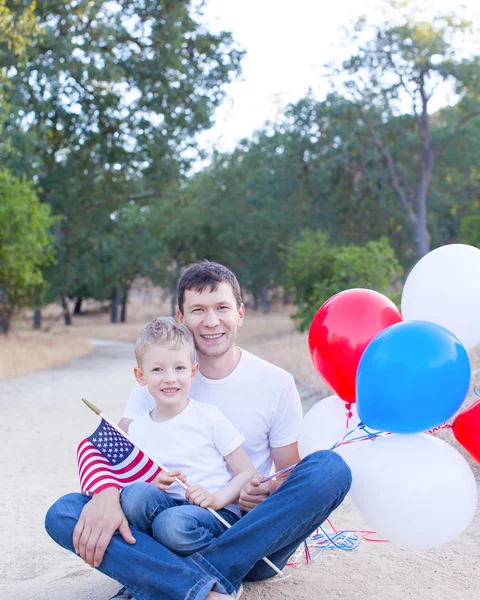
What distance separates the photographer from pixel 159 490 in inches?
111

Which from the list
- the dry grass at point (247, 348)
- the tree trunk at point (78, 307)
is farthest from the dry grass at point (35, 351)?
the tree trunk at point (78, 307)

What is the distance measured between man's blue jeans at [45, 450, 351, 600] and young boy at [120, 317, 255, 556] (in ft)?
0.45

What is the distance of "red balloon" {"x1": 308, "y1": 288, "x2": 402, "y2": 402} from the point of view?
3031 mm

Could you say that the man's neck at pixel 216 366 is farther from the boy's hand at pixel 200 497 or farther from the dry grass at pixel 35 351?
the dry grass at pixel 35 351

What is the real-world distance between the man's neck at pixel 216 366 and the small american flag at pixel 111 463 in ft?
1.79

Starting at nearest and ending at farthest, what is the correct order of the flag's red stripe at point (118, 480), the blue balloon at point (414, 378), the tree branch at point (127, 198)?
the blue balloon at point (414, 378), the flag's red stripe at point (118, 480), the tree branch at point (127, 198)

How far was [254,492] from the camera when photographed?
9.44ft

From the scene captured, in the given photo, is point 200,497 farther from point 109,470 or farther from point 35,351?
point 35,351

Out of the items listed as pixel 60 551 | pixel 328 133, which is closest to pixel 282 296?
pixel 328 133

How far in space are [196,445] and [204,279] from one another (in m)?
0.76

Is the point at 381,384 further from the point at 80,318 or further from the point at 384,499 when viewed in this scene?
the point at 80,318

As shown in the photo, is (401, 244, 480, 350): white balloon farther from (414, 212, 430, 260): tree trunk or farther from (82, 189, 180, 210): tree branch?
(414, 212, 430, 260): tree trunk

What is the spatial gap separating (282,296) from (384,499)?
40.4 meters

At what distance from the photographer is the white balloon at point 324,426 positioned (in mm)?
3086
